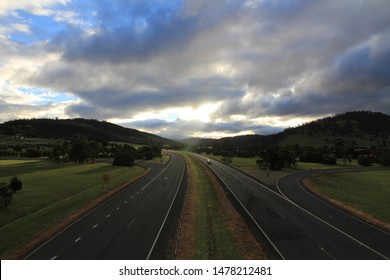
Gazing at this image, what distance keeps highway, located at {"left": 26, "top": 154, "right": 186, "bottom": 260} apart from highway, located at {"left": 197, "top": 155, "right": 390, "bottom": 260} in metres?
10.1

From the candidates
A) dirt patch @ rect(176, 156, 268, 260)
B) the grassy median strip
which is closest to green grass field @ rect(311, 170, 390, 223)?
dirt patch @ rect(176, 156, 268, 260)

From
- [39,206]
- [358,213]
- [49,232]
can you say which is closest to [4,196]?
[39,206]

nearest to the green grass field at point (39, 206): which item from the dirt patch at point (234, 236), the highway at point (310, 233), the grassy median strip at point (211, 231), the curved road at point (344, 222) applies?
the dirt patch at point (234, 236)

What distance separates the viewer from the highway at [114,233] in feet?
76.4

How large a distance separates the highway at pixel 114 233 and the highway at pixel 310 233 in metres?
10.1

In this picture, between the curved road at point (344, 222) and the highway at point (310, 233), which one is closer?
the highway at point (310, 233)

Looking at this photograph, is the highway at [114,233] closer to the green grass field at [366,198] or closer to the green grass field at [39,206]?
the green grass field at [39,206]

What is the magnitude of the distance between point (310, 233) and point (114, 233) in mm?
17287

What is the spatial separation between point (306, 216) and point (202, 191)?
74.5 feet

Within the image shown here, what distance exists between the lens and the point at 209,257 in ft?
75.6

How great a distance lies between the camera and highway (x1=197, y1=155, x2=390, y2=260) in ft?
78.8

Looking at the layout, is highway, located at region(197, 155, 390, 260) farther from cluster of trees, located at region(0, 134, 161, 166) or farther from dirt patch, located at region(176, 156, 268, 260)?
cluster of trees, located at region(0, 134, 161, 166)
